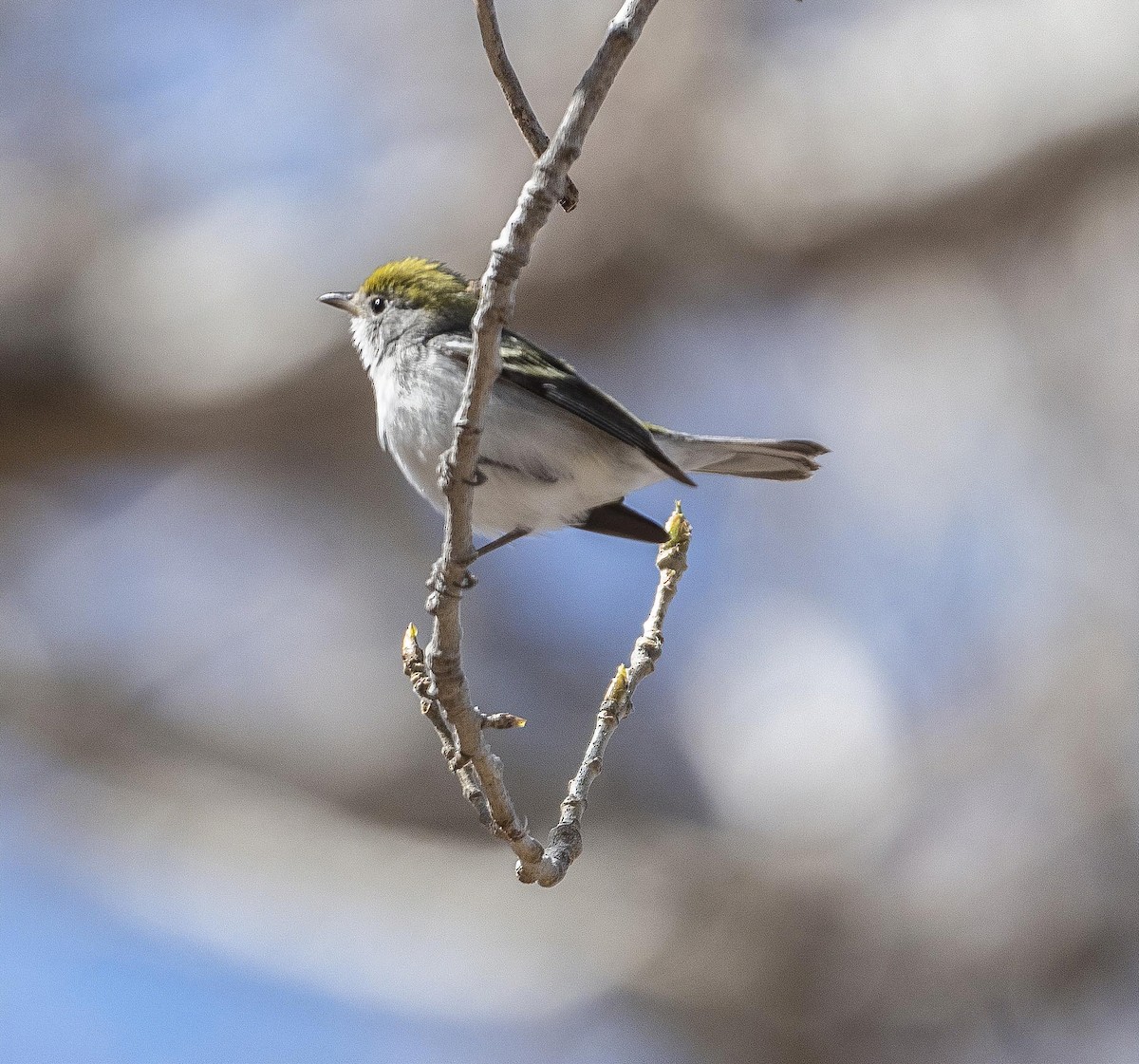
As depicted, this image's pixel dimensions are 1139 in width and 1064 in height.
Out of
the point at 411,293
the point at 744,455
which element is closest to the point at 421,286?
the point at 411,293

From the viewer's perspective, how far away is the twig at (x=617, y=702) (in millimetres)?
2271

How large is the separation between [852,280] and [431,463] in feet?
14.4

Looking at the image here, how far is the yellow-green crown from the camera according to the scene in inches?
133

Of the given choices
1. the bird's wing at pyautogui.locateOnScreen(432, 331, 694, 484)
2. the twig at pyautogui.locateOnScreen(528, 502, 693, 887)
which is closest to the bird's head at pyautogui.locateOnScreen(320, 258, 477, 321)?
the bird's wing at pyautogui.locateOnScreen(432, 331, 694, 484)

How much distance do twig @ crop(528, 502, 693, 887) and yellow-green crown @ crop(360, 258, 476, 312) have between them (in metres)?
1.15

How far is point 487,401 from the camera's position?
76.1 inches

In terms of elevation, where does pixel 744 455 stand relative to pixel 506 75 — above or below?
above

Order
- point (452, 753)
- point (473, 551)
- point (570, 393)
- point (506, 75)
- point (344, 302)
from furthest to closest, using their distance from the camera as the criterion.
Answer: point (344, 302)
point (570, 393)
point (452, 753)
point (473, 551)
point (506, 75)

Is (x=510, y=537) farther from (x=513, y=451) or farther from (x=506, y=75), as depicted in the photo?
(x=506, y=75)

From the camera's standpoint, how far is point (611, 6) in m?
6.36

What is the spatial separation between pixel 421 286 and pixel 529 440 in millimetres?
748

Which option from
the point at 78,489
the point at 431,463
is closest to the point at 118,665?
the point at 78,489

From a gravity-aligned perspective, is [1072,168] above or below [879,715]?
above

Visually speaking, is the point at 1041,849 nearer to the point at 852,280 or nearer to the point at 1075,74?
the point at 852,280
